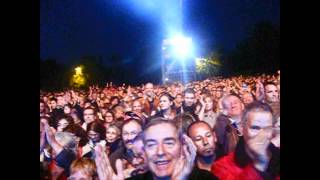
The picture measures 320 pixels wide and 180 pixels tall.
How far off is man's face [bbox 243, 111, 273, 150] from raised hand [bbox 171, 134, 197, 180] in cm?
49

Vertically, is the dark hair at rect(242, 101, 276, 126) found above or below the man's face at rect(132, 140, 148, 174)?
above

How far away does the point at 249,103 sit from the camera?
459cm

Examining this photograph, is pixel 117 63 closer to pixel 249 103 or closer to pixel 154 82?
pixel 154 82

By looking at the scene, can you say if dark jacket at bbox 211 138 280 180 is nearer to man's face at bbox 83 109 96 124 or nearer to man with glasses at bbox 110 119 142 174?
man with glasses at bbox 110 119 142 174

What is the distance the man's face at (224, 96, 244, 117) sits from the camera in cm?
461

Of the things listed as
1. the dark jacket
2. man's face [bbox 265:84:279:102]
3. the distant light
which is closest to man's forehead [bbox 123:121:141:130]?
the distant light

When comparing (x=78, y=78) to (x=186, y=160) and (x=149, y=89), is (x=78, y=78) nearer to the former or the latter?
(x=149, y=89)

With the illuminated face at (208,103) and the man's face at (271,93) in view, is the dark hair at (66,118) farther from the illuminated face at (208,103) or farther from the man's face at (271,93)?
the man's face at (271,93)

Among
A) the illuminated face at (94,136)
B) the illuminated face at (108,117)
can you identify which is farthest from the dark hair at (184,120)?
the illuminated face at (94,136)
